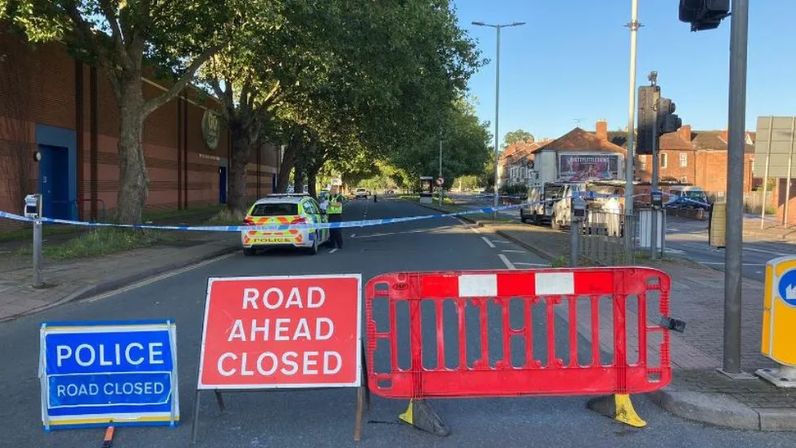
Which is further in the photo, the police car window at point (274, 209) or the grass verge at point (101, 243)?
the police car window at point (274, 209)

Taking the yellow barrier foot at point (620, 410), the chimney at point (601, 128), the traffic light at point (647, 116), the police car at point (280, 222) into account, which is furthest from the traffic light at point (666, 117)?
the chimney at point (601, 128)

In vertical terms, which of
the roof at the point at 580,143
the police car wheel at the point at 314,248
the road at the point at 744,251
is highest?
the roof at the point at 580,143

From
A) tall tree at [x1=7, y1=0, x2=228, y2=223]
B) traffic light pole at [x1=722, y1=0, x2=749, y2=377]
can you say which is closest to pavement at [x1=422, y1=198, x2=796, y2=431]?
traffic light pole at [x1=722, y1=0, x2=749, y2=377]

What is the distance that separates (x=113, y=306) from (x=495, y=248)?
11028mm

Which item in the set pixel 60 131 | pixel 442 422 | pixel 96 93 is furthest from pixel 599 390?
pixel 96 93

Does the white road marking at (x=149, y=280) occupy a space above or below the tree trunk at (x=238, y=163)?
below

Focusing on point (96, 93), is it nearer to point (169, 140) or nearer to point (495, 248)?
point (169, 140)

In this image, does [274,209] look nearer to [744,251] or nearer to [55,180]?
[55,180]

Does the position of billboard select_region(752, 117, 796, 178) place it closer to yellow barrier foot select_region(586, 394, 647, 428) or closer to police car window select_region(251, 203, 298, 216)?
police car window select_region(251, 203, 298, 216)

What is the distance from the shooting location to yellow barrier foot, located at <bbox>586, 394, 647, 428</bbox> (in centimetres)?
469

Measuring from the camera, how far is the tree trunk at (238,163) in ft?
87.5

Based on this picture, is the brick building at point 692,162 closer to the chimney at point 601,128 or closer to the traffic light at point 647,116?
the chimney at point 601,128

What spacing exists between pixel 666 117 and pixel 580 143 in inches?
2506

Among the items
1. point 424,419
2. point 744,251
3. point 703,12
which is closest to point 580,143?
point 744,251
